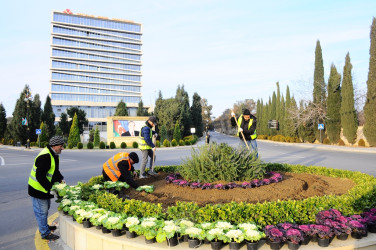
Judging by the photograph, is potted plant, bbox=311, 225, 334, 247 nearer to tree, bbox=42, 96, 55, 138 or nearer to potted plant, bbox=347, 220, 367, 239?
potted plant, bbox=347, 220, 367, 239

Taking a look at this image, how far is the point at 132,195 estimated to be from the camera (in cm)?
540

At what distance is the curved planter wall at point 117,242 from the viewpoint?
3.04 m

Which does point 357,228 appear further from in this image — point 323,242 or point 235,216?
point 235,216

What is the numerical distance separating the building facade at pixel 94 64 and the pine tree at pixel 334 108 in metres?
77.4

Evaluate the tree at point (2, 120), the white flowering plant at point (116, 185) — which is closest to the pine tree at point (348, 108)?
the white flowering plant at point (116, 185)

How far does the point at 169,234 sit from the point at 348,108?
101ft

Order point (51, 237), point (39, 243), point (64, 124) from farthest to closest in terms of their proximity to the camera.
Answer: point (64, 124) → point (51, 237) → point (39, 243)

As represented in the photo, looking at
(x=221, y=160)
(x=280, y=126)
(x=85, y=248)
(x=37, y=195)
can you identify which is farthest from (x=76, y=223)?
(x=280, y=126)

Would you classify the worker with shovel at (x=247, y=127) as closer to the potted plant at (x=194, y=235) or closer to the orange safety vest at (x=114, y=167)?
the orange safety vest at (x=114, y=167)

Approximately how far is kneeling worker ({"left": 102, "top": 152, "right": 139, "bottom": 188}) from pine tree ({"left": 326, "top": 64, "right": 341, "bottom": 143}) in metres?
30.6

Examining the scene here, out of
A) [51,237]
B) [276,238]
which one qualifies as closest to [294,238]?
[276,238]

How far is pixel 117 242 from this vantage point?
321 centimetres

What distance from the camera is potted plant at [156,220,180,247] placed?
305cm

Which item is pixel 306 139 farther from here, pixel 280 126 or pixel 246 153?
pixel 246 153
